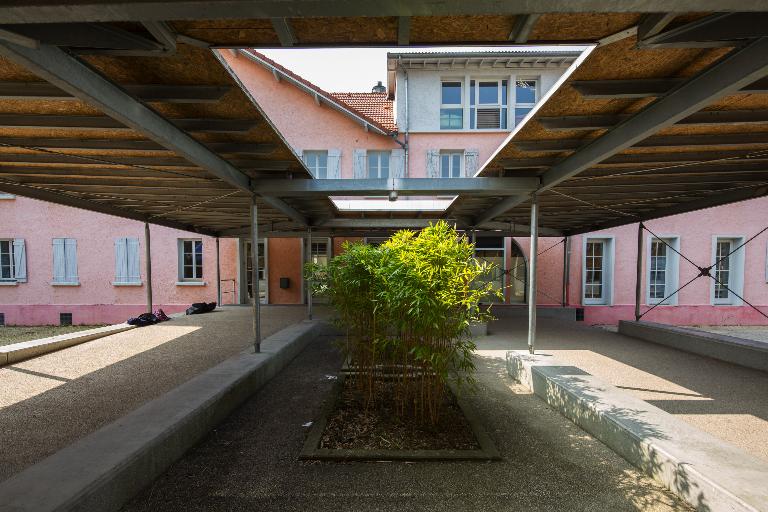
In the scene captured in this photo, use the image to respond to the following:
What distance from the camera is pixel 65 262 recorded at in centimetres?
1214

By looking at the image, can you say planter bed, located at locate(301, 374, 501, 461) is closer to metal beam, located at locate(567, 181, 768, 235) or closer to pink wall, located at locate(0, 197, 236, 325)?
metal beam, located at locate(567, 181, 768, 235)

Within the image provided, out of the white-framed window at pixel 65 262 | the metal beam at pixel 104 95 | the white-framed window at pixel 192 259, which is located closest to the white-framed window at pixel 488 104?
the metal beam at pixel 104 95

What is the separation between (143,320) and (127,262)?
16.4 feet

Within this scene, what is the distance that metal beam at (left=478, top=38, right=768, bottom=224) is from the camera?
7.14ft

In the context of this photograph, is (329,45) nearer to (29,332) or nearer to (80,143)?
(80,143)

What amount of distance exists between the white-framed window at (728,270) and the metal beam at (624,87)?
12782 mm

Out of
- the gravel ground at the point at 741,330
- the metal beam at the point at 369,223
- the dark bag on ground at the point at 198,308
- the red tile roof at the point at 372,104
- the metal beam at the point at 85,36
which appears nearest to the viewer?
the metal beam at the point at 85,36

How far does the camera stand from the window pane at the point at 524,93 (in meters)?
12.5

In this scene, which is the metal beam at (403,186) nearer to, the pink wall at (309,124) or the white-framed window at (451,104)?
the pink wall at (309,124)

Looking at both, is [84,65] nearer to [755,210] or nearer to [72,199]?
[72,199]

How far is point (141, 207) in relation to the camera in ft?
25.5

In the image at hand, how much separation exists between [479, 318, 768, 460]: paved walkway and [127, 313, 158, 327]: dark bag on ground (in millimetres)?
7897

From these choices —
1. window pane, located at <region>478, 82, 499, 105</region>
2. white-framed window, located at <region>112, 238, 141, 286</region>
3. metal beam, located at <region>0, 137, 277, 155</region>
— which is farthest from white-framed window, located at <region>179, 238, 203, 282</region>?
window pane, located at <region>478, 82, 499, 105</region>

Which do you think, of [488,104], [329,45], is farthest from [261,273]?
[329,45]
